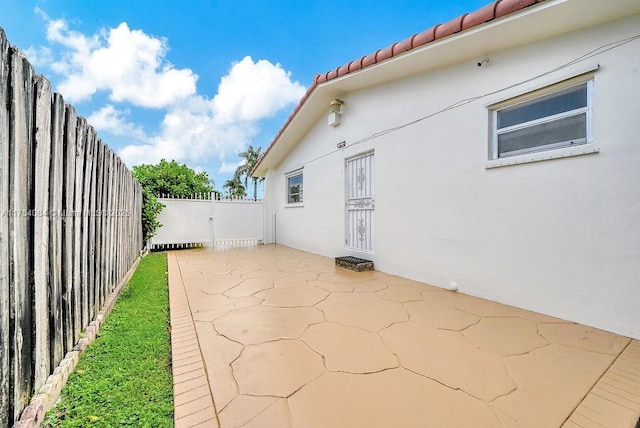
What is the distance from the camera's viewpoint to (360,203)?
621cm

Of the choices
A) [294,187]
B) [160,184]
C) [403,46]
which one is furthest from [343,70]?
[160,184]

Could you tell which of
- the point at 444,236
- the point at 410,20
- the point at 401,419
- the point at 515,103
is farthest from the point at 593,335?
the point at 410,20

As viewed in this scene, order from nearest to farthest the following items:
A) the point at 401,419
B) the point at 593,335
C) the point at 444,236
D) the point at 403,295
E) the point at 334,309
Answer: the point at 401,419, the point at 593,335, the point at 334,309, the point at 403,295, the point at 444,236

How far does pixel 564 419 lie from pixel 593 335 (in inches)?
67.5

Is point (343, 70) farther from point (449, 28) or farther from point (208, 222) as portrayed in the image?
point (208, 222)

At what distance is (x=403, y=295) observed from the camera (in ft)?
13.1

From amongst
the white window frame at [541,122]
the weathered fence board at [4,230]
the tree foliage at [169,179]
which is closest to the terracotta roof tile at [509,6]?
the white window frame at [541,122]

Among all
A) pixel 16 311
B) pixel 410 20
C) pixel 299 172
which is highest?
pixel 410 20

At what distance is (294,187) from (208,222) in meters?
3.60

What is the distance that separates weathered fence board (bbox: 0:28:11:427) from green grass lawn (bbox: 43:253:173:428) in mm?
370

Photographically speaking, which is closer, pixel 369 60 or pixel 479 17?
pixel 479 17

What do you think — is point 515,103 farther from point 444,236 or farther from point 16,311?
point 16,311

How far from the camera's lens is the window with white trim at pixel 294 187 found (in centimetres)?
943

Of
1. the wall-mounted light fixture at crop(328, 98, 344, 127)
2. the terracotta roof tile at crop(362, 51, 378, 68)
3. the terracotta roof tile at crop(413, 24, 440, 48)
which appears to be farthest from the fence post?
the terracotta roof tile at crop(413, 24, 440, 48)
